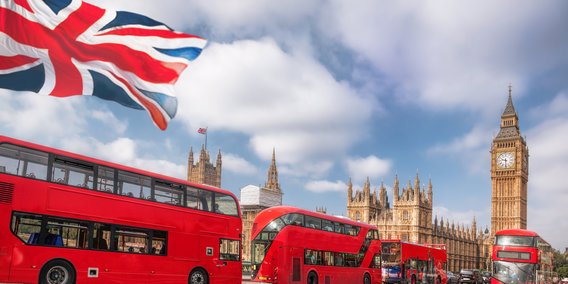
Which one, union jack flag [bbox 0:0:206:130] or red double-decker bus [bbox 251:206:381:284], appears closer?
union jack flag [bbox 0:0:206:130]

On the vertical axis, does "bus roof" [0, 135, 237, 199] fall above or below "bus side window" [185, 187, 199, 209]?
above

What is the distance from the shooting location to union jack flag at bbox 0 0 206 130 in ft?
37.0

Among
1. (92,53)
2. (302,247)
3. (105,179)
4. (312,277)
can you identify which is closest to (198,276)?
(105,179)

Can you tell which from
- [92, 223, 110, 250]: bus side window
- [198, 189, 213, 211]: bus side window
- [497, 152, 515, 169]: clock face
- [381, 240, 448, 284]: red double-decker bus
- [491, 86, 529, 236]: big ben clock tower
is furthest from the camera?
[497, 152, 515, 169]: clock face

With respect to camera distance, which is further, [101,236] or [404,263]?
[404,263]

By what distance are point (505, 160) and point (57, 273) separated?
106580mm

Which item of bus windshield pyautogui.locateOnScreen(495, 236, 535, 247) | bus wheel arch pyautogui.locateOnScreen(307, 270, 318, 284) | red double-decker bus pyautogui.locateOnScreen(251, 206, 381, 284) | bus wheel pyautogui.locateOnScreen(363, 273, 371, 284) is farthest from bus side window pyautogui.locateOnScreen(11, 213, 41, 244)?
bus windshield pyautogui.locateOnScreen(495, 236, 535, 247)

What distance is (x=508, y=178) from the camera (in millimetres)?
108000

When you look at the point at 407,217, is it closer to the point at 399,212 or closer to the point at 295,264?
the point at 399,212

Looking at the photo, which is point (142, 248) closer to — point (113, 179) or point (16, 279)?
point (113, 179)

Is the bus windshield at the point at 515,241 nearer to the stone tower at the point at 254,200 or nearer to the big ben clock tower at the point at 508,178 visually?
the stone tower at the point at 254,200

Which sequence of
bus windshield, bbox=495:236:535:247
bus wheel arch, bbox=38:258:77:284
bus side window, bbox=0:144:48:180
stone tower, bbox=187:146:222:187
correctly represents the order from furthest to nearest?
stone tower, bbox=187:146:222:187
bus windshield, bbox=495:236:535:247
bus wheel arch, bbox=38:258:77:284
bus side window, bbox=0:144:48:180

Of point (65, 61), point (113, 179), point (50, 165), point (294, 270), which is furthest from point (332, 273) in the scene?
point (65, 61)

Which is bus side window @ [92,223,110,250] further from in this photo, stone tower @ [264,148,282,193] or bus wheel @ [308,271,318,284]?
stone tower @ [264,148,282,193]
